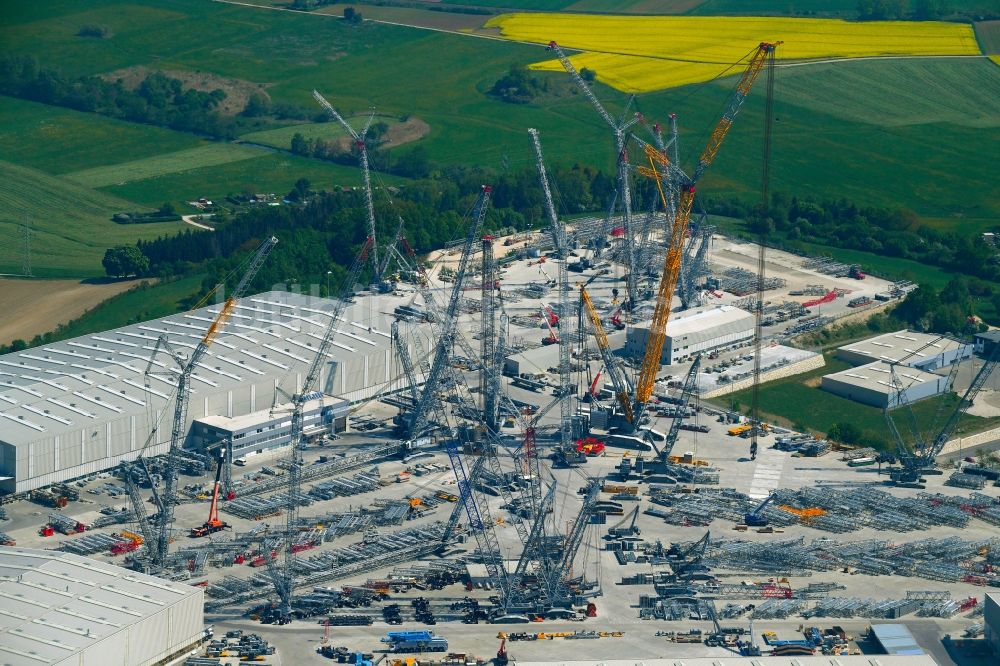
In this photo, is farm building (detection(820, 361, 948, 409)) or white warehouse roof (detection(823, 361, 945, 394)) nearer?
farm building (detection(820, 361, 948, 409))

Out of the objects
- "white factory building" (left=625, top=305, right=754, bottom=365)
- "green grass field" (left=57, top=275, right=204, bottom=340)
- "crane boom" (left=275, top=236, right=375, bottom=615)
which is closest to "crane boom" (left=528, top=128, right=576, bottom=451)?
"white factory building" (left=625, top=305, right=754, bottom=365)

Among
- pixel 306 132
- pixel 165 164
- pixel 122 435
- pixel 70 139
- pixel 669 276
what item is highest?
pixel 669 276

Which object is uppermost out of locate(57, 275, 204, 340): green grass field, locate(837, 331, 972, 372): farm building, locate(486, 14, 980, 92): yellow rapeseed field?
locate(486, 14, 980, 92): yellow rapeseed field

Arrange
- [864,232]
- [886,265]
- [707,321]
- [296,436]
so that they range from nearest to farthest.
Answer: [296,436]
[707,321]
[886,265]
[864,232]

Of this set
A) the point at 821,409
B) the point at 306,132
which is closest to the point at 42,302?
the point at 821,409

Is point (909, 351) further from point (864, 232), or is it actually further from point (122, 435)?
point (122, 435)

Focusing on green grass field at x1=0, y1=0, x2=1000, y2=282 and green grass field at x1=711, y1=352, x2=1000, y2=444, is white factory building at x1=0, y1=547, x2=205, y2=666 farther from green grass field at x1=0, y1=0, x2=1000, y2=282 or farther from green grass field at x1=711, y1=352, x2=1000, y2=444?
green grass field at x1=0, y1=0, x2=1000, y2=282

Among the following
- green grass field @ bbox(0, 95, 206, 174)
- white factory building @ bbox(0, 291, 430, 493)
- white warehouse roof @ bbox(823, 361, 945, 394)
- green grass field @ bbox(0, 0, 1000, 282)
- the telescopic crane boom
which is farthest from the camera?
green grass field @ bbox(0, 95, 206, 174)
